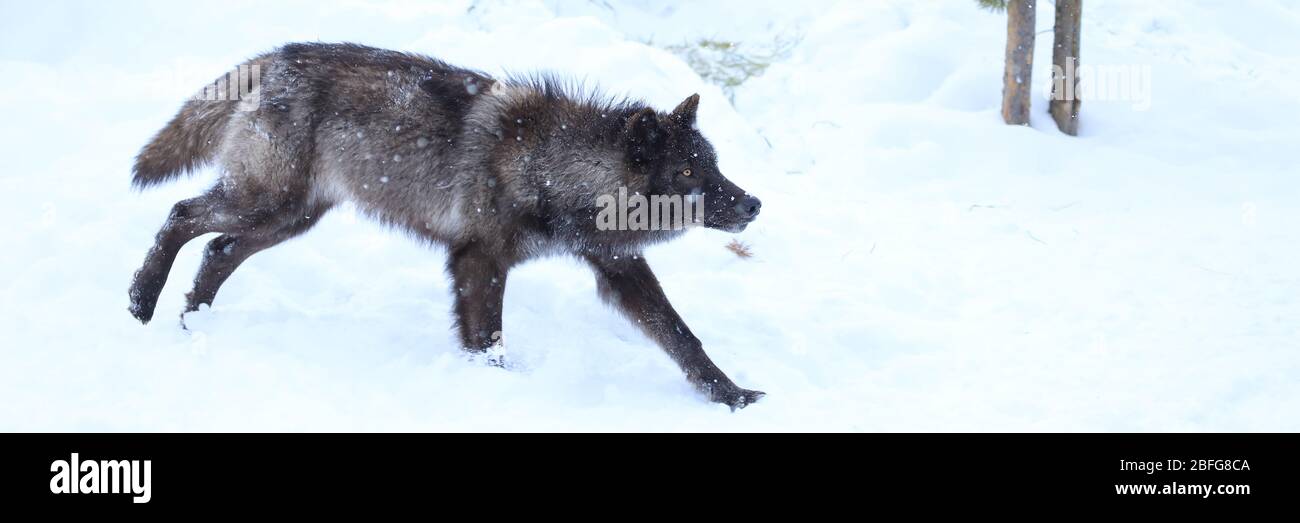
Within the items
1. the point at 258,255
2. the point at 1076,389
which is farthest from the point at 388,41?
the point at 1076,389

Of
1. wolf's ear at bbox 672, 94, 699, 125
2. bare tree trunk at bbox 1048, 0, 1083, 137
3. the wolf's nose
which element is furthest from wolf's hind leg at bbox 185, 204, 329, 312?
bare tree trunk at bbox 1048, 0, 1083, 137

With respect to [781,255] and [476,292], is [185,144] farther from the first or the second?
[781,255]

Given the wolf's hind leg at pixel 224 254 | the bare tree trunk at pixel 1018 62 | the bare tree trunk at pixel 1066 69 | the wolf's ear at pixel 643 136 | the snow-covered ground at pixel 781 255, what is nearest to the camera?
the snow-covered ground at pixel 781 255

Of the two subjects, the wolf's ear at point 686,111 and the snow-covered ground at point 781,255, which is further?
the wolf's ear at point 686,111

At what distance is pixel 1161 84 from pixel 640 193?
6.71 meters

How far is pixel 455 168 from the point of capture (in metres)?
4.98

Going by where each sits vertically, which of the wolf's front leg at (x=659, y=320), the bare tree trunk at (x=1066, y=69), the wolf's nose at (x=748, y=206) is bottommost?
the wolf's front leg at (x=659, y=320)

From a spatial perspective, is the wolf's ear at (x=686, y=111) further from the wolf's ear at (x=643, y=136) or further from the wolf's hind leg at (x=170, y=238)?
the wolf's hind leg at (x=170, y=238)

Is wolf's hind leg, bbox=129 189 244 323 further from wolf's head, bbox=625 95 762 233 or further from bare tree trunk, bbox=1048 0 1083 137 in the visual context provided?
bare tree trunk, bbox=1048 0 1083 137

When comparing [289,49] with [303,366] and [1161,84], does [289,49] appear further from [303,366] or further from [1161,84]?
[1161,84]

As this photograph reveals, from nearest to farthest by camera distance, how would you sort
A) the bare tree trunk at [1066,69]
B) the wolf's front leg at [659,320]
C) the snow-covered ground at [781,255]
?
1. the snow-covered ground at [781,255]
2. the wolf's front leg at [659,320]
3. the bare tree trunk at [1066,69]

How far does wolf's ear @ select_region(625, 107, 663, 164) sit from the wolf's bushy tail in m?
2.03

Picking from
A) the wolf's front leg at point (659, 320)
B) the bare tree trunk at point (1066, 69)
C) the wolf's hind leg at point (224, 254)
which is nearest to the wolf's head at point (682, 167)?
the wolf's front leg at point (659, 320)

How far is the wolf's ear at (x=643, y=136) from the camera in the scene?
493cm
